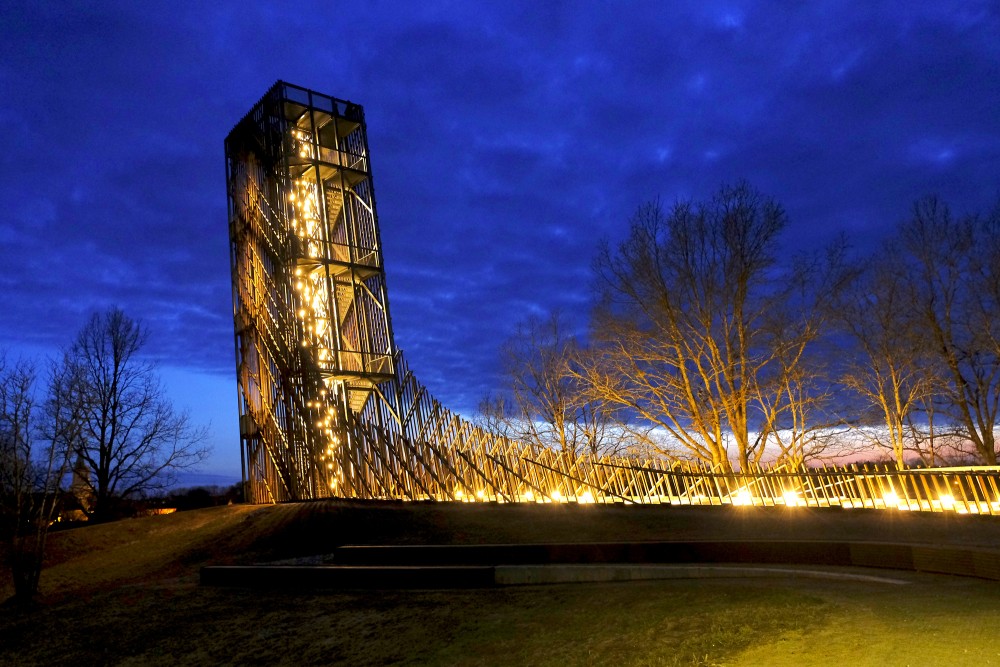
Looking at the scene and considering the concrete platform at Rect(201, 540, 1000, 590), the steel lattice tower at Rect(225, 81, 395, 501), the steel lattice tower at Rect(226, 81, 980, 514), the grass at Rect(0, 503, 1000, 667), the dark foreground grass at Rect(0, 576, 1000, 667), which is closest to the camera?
the dark foreground grass at Rect(0, 576, 1000, 667)

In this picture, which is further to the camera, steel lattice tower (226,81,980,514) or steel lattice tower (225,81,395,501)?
steel lattice tower (225,81,395,501)

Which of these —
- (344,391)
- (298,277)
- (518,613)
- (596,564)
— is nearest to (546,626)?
(518,613)

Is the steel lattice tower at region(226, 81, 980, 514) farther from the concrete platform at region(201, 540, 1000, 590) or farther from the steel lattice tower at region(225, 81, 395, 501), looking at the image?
the concrete platform at region(201, 540, 1000, 590)

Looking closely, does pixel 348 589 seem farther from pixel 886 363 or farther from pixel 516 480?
pixel 886 363

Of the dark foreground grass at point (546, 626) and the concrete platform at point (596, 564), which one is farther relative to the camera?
the concrete platform at point (596, 564)

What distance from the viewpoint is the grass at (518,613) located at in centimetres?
505

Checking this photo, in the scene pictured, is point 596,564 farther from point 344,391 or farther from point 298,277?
point 298,277

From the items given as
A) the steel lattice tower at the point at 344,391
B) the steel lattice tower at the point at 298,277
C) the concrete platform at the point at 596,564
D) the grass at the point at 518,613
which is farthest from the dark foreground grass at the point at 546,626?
the steel lattice tower at the point at 298,277

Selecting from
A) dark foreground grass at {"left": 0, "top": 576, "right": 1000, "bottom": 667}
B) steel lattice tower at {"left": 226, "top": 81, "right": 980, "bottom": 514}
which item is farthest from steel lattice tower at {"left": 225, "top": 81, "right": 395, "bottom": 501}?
dark foreground grass at {"left": 0, "top": 576, "right": 1000, "bottom": 667}

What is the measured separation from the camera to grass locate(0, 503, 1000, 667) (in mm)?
5055

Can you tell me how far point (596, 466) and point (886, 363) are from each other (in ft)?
38.9

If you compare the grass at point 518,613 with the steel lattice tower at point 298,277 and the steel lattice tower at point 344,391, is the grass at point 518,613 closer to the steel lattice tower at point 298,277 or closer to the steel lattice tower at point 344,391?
the steel lattice tower at point 344,391

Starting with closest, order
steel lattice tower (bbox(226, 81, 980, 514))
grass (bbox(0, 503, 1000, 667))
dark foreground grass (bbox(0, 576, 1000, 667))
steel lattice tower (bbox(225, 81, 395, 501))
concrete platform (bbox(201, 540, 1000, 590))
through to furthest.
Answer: dark foreground grass (bbox(0, 576, 1000, 667)), grass (bbox(0, 503, 1000, 667)), concrete platform (bbox(201, 540, 1000, 590)), steel lattice tower (bbox(226, 81, 980, 514)), steel lattice tower (bbox(225, 81, 395, 501))

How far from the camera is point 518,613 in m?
6.71
